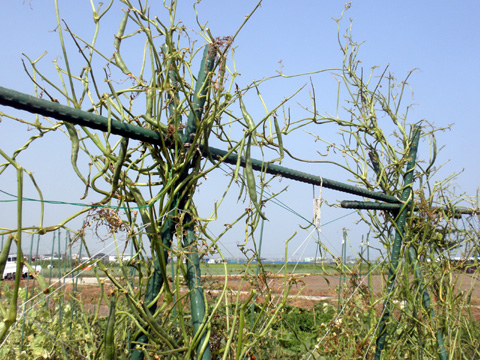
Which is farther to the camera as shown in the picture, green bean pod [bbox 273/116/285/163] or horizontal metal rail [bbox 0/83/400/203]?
green bean pod [bbox 273/116/285/163]

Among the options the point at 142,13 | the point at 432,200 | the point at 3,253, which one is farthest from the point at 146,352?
the point at 432,200

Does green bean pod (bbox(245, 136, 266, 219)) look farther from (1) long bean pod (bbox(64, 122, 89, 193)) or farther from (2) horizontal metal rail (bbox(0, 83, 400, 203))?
(1) long bean pod (bbox(64, 122, 89, 193))

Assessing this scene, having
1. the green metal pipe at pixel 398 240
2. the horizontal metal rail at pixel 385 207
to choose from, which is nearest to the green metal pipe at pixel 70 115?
the horizontal metal rail at pixel 385 207

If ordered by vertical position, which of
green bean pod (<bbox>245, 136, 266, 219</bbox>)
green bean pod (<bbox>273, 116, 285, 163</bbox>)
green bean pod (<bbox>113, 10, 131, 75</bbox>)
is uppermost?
green bean pod (<bbox>113, 10, 131, 75</bbox>)

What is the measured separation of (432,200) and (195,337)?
164 cm

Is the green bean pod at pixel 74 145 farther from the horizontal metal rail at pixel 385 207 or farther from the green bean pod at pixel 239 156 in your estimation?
the horizontal metal rail at pixel 385 207

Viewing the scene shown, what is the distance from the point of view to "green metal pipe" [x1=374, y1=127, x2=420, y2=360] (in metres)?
1.95

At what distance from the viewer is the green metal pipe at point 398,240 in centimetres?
195

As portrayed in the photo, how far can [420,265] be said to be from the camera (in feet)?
7.11

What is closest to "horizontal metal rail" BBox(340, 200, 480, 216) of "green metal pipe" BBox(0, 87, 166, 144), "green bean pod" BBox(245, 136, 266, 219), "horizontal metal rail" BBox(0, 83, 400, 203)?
"horizontal metal rail" BBox(0, 83, 400, 203)

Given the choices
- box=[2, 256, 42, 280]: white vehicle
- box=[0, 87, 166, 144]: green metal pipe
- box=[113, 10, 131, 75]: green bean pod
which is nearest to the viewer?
box=[0, 87, 166, 144]: green metal pipe

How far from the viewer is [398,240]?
211 cm

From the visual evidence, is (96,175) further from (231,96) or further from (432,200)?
(432,200)

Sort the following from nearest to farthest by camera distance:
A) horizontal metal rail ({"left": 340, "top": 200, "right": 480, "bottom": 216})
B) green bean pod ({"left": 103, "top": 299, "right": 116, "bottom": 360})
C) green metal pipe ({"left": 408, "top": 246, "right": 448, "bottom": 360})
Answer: green bean pod ({"left": 103, "top": 299, "right": 116, "bottom": 360}) → horizontal metal rail ({"left": 340, "top": 200, "right": 480, "bottom": 216}) → green metal pipe ({"left": 408, "top": 246, "right": 448, "bottom": 360})
